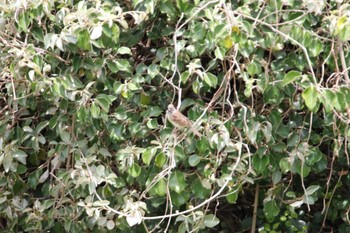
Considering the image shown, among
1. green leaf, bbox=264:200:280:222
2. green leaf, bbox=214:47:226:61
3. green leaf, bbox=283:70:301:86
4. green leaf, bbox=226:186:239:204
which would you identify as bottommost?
green leaf, bbox=264:200:280:222

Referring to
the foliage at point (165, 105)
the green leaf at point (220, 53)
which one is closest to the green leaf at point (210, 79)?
the foliage at point (165, 105)

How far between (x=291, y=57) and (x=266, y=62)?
99mm

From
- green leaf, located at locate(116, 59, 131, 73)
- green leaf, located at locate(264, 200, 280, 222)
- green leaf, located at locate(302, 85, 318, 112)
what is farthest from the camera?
green leaf, located at locate(264, 200, 280, 222)

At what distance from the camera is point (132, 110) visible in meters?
3.04

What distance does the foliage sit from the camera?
2799mm

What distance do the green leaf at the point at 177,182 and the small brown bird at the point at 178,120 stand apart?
174 millimetres

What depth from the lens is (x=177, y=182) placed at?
112 inches

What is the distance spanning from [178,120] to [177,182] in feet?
0.80

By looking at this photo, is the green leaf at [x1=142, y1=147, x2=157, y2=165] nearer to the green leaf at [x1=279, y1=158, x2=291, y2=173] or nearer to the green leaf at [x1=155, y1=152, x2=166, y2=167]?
the green leaf at [x1=155, y1=152, x2=166, y2=167]

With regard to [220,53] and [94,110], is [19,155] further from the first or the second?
[220,53]

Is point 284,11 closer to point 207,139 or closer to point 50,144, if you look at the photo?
point 207,139

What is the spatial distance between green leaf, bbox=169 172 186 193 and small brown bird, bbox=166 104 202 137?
6.9 inches

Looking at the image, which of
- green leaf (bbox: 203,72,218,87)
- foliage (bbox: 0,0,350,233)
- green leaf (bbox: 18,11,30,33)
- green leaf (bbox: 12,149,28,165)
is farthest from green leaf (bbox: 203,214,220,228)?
green leaf (bbox: 18,11,30,33)

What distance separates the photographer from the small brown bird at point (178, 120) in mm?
2758
